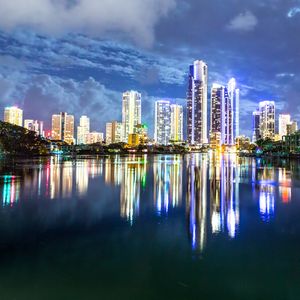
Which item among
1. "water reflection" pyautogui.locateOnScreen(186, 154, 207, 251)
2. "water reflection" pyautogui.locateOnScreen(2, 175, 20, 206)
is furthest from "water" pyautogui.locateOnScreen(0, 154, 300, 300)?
"water reflection" pyautogui.locateOnScreen(2, 175, 20, 206)

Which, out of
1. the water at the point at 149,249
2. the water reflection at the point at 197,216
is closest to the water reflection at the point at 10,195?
the water at the point at 149,249

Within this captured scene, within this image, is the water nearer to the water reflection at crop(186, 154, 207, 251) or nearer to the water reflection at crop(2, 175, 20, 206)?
the water reflection at crop(186, 154, 207, 251)

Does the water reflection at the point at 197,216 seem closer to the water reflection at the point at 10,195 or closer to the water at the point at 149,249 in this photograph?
the water at the point at 149,249

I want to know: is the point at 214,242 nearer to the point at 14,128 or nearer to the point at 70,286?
the point at 70,286

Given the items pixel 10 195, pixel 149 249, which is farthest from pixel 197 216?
pixel 10 195

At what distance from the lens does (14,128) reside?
131m

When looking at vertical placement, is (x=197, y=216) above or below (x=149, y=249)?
above

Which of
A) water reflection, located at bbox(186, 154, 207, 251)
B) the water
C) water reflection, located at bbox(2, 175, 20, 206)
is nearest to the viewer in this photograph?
the water

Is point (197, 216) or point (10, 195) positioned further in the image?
point (10, 195)

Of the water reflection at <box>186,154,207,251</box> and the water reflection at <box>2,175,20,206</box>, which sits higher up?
the water reflection at <box>2,175,20,206</box>

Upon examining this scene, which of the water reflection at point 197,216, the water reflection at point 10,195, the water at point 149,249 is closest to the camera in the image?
the water at point 149,249

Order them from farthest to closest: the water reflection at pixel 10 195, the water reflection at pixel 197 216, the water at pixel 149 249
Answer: the water reflection at pixel 10 195
the water reflection at pixel 197 216
the water at pixel 149 249

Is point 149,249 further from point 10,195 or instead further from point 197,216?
point 10,195

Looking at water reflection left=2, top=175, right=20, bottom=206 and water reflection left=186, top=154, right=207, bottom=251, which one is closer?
water reflection left=186, top=154, right=207, bottom=251
